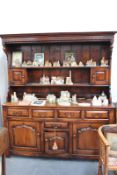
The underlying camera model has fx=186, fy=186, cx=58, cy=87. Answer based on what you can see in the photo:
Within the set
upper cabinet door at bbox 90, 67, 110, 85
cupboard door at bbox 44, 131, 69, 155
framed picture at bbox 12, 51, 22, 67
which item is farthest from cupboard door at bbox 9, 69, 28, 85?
upper cabinet door at bbox 90, 67, 110, 85

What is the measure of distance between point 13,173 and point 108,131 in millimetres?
1390

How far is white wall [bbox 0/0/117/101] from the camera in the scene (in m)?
2.90

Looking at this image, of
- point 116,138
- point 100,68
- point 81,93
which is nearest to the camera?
point 116,138

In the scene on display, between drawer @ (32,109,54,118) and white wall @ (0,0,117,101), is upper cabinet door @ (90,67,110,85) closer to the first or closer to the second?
white wall @ (0,0,117,101)

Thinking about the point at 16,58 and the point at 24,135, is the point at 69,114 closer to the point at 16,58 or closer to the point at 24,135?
the point at 24,135

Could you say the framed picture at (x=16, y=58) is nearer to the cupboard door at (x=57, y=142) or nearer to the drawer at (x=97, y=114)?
the cupboard door at (x=57, y=142)

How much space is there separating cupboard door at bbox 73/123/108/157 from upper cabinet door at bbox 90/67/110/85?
615 millimetres

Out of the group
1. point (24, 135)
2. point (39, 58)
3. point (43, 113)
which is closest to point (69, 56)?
point (39, 58)

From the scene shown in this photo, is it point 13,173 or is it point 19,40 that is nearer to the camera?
point 13,173

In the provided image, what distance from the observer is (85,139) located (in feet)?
8.87
